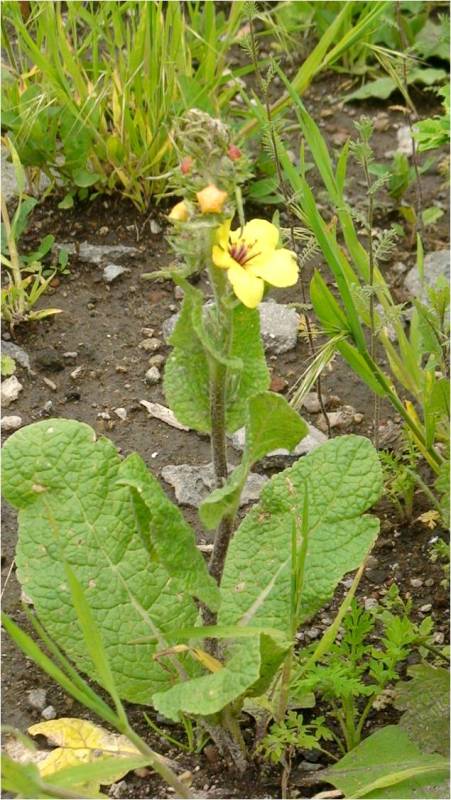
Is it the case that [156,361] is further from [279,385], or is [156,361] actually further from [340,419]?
[340,419]

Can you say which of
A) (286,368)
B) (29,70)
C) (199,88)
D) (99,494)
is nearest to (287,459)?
(286,368)

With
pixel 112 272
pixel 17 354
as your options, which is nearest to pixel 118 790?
pixel 17 354

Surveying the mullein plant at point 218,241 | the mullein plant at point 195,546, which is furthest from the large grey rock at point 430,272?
the mullein plant at point 218,241

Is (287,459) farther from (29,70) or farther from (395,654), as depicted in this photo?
(29,70)

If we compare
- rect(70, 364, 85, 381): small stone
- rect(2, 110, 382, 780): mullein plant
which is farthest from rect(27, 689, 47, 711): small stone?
rect(70, 364, 85, 381): small stone

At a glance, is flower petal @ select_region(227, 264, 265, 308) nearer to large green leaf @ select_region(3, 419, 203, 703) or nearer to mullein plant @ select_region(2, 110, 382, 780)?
mullein plant @ select_region(2, 110, 382, 780)
